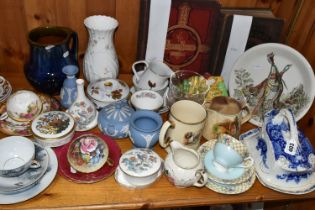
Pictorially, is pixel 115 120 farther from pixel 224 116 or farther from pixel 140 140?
pixel 224 116

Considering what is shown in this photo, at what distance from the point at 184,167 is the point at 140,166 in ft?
0.35

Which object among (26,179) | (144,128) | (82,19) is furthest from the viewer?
(82,19)

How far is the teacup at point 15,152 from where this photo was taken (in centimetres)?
83

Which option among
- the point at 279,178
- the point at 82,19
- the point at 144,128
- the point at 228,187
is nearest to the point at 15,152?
the point at 144,128

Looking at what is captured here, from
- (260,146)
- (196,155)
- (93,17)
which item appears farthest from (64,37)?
(260,146)

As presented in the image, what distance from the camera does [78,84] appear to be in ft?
2.98

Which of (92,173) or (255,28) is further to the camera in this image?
(255,28)

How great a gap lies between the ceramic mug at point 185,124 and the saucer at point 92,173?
132mm

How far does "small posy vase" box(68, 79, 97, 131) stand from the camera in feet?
3.07

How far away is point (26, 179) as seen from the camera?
0.80m

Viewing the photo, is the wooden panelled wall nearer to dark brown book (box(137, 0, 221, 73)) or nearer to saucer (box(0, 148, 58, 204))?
dark brown book (box(137, 0, 221, 73))

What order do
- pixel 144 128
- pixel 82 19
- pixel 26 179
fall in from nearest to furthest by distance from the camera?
pixel 26 179 → pixel 144 128 → pixel 82 19

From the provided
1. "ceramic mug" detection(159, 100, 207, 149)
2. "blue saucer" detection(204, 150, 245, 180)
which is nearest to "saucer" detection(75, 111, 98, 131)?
"ceramic mug" detection(159, 100, 207, 149)

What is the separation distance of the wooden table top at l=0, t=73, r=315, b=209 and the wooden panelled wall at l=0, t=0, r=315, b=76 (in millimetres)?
429
